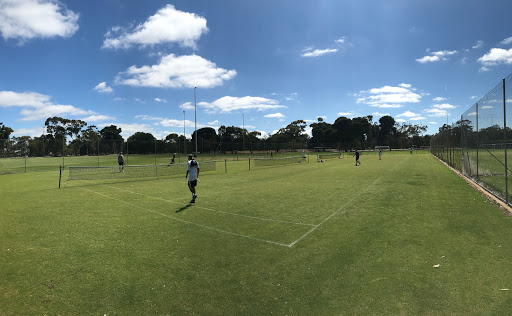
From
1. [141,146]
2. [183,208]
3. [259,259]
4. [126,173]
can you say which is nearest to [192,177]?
[183,208]

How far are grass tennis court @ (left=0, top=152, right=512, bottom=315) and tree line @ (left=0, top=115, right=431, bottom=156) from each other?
113 feet

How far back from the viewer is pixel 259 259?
5.33 m

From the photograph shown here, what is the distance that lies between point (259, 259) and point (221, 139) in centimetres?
9396

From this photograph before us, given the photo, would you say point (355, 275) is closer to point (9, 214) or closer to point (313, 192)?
point (313, 192)

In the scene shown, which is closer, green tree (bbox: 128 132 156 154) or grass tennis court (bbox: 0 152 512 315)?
grass tennis court (bbox: 0 152 512 315)

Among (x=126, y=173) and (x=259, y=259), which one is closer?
(x=259, y=259)

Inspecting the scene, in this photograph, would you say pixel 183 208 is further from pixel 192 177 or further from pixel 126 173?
pixel 126 173

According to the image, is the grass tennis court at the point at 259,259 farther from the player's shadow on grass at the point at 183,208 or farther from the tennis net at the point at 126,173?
the tennis net at the point at 126,173

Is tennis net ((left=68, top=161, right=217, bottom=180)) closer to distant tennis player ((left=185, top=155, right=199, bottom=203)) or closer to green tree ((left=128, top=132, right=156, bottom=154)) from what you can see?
distant tennis player ((left=185, top=155, right=199, bottom=203))

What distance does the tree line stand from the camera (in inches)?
1526

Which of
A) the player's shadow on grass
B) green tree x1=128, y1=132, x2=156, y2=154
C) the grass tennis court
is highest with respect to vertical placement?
green tree x1=128, y1=132, x2=156, y2=154

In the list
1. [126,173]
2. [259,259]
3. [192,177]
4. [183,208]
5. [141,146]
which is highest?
[141,146]

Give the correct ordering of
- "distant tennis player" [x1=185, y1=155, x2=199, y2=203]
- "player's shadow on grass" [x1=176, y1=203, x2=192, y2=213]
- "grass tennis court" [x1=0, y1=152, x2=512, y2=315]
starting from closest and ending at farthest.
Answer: "grass tennis court" [x1=0, y1=152, x2=512, y2=315]
"player's shadow on grass" [x1=176, y1=203, x2=192, y2=213]
"distant tennis player" [x1=185, y1=155, x2=199, y2=203]

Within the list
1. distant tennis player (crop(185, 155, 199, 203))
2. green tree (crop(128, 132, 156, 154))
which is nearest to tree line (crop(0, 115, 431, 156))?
green tree (crop(128, 132, 156, 154))
